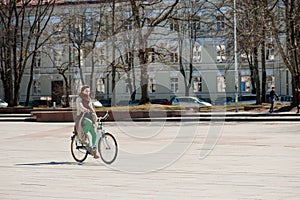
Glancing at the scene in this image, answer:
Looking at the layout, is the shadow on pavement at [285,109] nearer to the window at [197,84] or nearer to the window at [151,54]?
the window at [151,54]

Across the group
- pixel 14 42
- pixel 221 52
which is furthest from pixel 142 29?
pixel 221 52

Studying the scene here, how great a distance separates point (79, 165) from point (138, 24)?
77.6 feet

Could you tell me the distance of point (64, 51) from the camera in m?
59.6

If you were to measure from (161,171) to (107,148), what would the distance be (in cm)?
202

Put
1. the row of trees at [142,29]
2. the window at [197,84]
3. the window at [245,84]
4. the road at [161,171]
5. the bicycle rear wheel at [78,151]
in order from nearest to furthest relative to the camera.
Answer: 1. the road at [161,171]
2. the bicycle rear wheel at [78,151]
3. the row of trees at [142,29]
4. the window at [197,84]
5. the window at [245,84]

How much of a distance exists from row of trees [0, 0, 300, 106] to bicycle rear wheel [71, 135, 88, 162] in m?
18.7

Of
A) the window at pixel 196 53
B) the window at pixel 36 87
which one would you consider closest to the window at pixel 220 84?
the window at pixel 196 53

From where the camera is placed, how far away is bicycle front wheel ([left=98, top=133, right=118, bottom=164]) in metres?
13.6

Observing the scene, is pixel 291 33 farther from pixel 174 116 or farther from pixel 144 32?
pixel 144 32

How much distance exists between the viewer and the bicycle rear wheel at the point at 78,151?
14031mm

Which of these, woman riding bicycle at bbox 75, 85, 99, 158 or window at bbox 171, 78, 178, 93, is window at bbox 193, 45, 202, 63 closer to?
window at bbox 171, 78, 178, 93

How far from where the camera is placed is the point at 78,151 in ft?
46.9

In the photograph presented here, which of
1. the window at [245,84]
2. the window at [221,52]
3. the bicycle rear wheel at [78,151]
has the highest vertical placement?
the window at [221,52]

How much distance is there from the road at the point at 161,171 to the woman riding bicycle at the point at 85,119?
1.98ft
